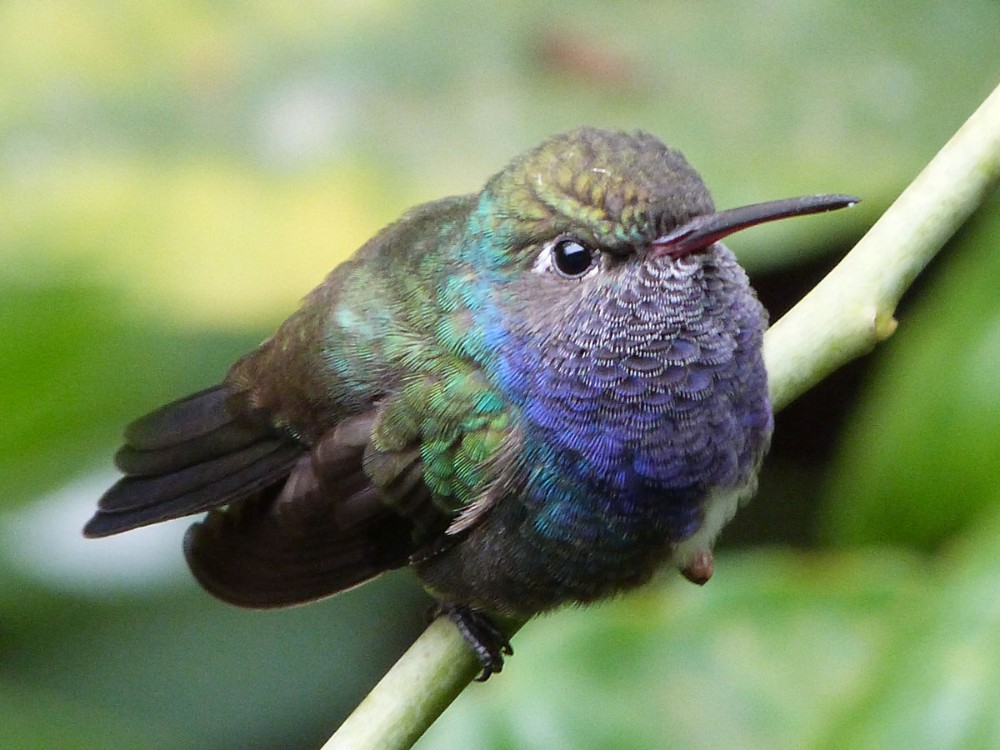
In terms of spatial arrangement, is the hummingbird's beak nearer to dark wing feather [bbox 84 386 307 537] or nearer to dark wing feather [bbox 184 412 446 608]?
dark wing feather [bbox 184 412 446 608]

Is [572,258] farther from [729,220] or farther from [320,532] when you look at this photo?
[320,532]

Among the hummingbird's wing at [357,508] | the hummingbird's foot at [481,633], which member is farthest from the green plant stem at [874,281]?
the hummingbird's wing at [357,508]

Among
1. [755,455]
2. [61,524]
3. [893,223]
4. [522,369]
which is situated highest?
[61,524]

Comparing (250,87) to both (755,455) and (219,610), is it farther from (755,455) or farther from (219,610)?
(755,455)

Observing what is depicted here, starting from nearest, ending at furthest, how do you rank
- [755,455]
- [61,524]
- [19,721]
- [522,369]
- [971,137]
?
[971,137], [522,369], [755,455], [19,721], [61,524]

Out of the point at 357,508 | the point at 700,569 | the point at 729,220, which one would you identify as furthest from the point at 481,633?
the point at 729,220

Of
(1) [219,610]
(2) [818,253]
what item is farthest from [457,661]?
(2) [818,253]
